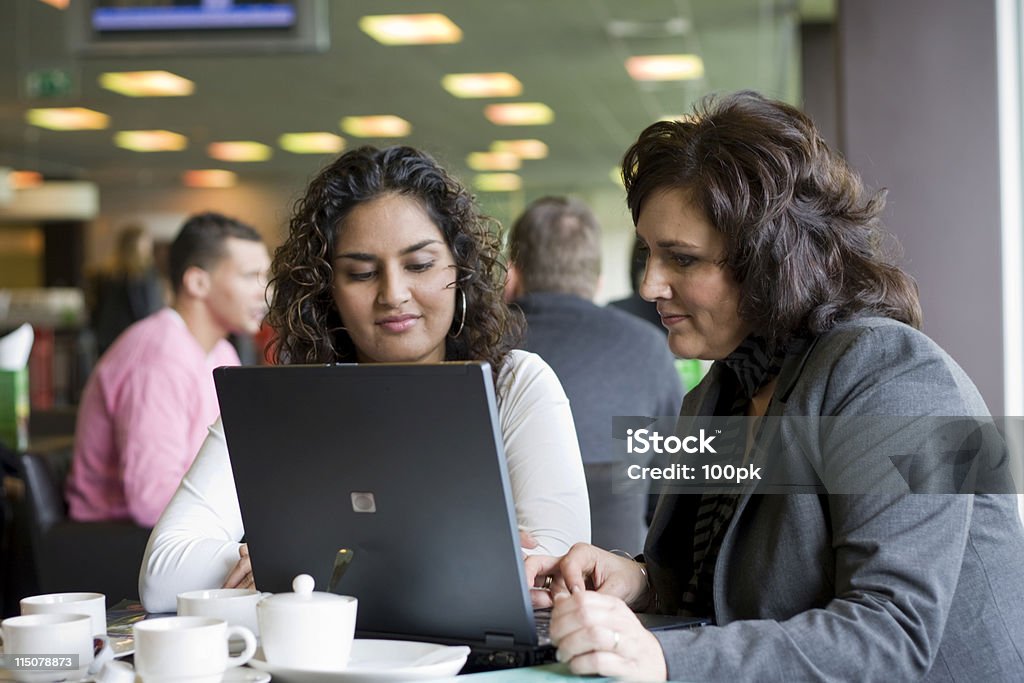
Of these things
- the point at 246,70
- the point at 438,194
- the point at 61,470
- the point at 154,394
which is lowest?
the point at 61,470

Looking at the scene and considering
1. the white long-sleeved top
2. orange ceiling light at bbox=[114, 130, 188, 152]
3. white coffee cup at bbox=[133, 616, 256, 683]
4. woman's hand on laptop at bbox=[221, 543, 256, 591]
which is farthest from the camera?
orange ceiling light at bbox=[114, 130, 188, 152]

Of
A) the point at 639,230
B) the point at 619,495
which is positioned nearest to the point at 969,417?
the point at 639,230

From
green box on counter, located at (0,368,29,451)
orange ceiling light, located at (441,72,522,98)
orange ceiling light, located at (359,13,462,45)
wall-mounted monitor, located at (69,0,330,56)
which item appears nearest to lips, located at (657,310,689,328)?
green box on counter, located at (0,368,29,451)

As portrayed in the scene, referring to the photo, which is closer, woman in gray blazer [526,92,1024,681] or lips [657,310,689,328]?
woman in gray blazer [526,92,1024,681]

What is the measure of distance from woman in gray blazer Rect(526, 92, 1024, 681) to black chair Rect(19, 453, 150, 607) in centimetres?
149

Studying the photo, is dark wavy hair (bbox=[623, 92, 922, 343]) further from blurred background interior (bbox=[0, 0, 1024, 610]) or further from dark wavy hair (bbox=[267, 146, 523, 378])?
dark wavy hair (bbox=[267, 146, 523, 378])

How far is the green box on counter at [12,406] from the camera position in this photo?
3271mm

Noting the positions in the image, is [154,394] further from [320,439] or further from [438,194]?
[320,439]

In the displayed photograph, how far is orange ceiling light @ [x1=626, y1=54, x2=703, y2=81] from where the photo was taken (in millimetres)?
9295

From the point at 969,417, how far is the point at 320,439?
679mm

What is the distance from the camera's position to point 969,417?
128cm

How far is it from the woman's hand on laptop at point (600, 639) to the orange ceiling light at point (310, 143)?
12.0 m

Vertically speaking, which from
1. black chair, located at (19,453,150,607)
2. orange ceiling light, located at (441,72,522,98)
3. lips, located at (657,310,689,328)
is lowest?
black chair, located at (19,453,150,607)

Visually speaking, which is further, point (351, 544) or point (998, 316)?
point (998, 316)
